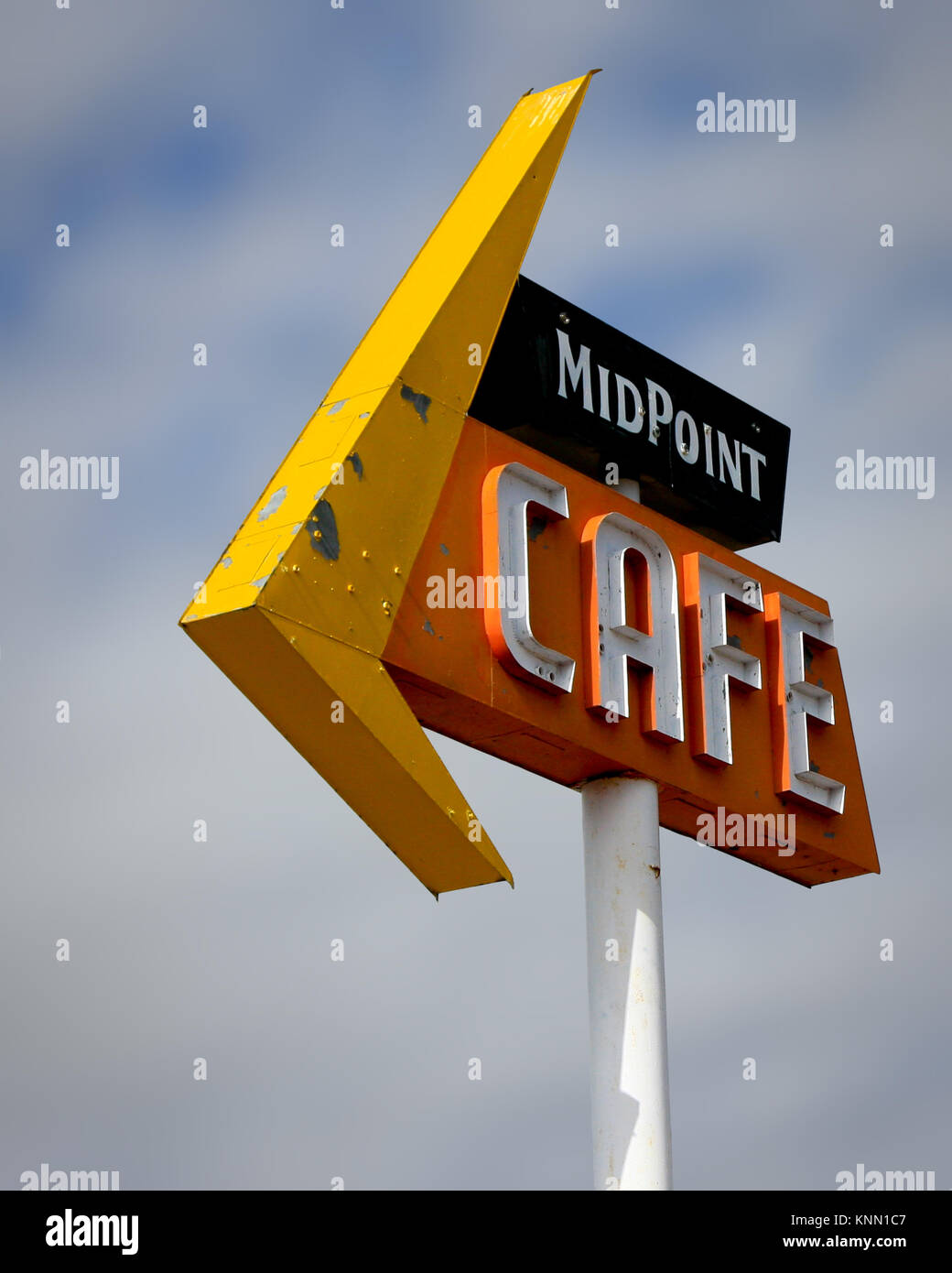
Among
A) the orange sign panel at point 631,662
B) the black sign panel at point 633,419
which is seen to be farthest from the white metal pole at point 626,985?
the black sign panel at point 633,419

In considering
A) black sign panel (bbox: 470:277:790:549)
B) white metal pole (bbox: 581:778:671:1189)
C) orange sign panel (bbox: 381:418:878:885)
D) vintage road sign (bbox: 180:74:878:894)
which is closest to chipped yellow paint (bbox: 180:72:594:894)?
vintage road sign (bbox: 180:74:878:894)

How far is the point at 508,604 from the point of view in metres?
14.7

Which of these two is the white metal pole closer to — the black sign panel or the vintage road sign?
the vintage road sign

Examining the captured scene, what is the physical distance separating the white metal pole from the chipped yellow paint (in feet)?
4.85

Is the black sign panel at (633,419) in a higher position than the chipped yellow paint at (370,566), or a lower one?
higher

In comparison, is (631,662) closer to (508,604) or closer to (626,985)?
(508,604)

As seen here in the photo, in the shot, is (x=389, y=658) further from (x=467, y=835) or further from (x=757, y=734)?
(x=757, y=734)

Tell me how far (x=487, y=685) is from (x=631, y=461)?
2.89 metres

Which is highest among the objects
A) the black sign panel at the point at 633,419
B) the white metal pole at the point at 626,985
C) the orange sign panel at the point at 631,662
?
the black sign panel at the point at 633,419

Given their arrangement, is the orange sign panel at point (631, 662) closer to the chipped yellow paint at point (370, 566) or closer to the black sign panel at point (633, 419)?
the chipped yellow paint at point (370, 566)

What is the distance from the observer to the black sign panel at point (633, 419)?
52.0 ft

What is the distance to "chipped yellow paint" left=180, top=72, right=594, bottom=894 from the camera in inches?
516

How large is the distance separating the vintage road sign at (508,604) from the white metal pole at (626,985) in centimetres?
33
